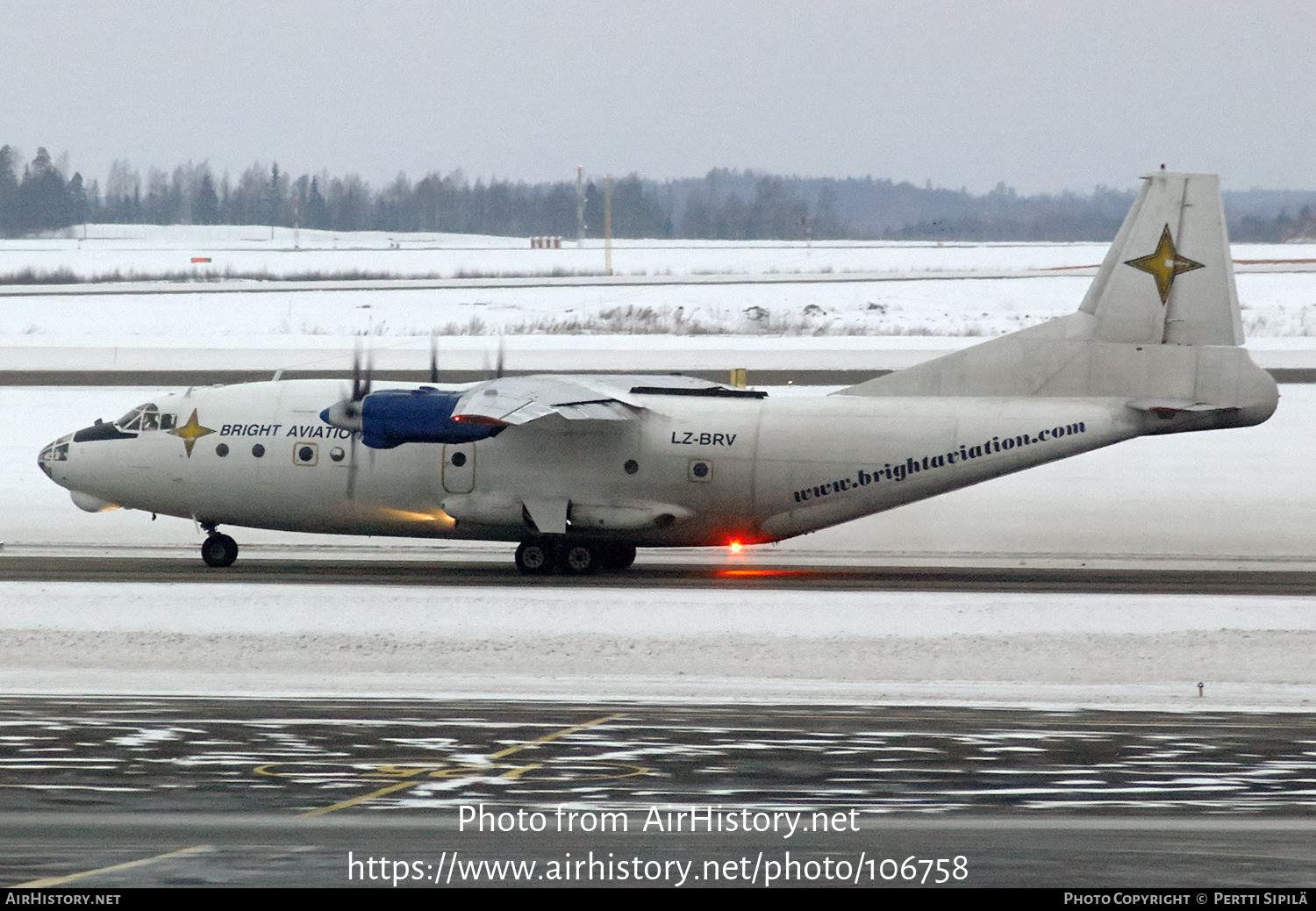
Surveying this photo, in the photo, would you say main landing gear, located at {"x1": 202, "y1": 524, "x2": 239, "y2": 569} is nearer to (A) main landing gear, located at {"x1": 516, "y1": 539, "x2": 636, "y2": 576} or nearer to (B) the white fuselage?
(B) the white fuselage

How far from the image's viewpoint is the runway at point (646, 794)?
10.4m

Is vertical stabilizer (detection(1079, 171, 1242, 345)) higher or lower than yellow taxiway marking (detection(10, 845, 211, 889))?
higher

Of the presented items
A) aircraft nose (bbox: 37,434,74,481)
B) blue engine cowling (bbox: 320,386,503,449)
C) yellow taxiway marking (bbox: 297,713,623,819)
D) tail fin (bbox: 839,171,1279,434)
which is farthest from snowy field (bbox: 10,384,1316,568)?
yellow taxiway marking (bbox: 297,713,623,819)

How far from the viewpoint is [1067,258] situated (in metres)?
92.1

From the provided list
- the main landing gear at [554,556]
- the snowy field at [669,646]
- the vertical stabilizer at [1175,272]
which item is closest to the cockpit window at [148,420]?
the snowy field at [669,646]

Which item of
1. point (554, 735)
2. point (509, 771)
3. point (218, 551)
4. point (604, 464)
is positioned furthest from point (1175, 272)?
point (218, 551)

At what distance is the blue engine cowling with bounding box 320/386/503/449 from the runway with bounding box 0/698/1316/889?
822 centimetres

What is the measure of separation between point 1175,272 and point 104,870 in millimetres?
18953

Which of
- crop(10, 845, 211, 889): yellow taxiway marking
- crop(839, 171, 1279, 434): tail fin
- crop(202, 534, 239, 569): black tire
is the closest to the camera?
crop(10, 845, 211, 889): yellow taxiway marking

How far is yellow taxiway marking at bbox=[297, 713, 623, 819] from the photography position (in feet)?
39.3

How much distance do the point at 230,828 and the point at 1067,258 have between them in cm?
8619

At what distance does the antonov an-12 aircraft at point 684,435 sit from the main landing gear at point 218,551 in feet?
0.23

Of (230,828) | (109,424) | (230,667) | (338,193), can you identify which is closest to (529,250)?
(338,193)

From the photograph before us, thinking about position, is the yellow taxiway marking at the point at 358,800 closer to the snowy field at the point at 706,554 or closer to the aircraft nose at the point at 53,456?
the snowy field at the point at 706,554
